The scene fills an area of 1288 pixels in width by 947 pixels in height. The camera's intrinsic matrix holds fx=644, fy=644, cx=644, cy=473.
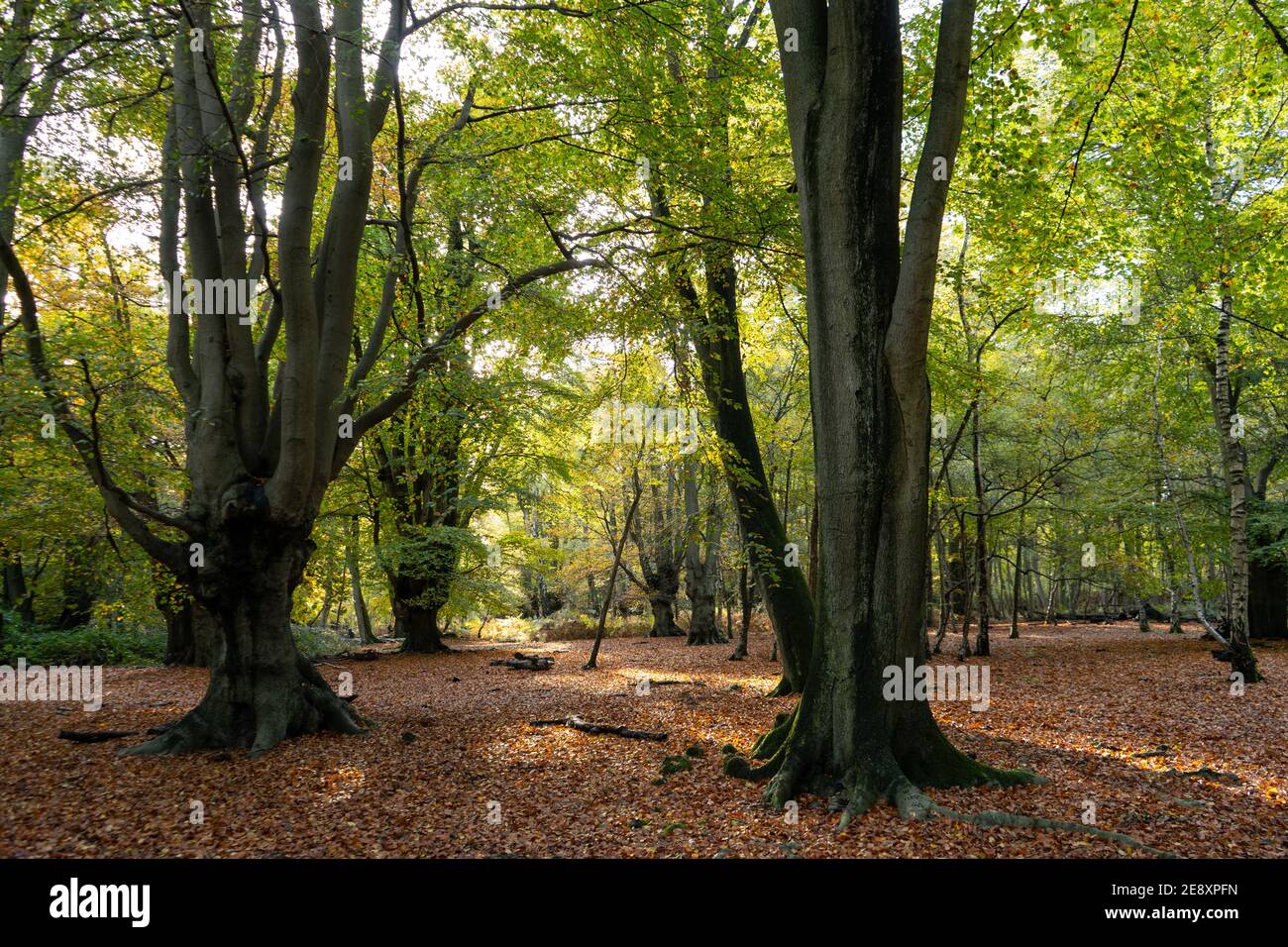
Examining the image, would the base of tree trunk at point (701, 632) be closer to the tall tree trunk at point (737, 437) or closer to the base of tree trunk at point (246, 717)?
the tall tree trunk at point (737, 437)

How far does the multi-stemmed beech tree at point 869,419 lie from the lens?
4.57 metres

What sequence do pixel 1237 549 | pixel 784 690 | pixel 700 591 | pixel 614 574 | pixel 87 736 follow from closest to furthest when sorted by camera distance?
pixel 87 736 → pixel 1237 549 → pixel 784 690 → pixel 614 574 → pixel 700 591

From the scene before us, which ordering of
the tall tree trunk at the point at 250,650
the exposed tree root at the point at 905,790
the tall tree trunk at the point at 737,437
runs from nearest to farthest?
the exposed tree root at the point at 905,790
the tall tree trunk at the point at 250,650
the tall tree trunk at the point at 737,437

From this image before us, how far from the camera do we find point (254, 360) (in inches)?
286

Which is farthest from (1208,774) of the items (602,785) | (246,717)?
(246,717)

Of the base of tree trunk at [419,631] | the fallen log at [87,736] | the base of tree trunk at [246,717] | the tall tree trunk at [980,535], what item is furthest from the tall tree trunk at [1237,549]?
the base of tree trunk at [419,631]

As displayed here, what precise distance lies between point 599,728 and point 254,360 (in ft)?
19.1

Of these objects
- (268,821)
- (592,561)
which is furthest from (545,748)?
(592,561)

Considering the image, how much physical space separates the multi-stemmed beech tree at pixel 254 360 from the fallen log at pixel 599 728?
227 cm

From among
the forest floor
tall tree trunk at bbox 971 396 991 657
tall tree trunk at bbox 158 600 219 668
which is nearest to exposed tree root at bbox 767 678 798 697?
the forest floor

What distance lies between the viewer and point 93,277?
9734 millimetres

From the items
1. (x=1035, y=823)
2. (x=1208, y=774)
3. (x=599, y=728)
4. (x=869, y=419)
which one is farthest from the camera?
(x=599, y=728)

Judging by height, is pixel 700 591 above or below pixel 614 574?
below

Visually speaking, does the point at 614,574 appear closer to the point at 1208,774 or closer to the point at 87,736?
the point at 87,736
